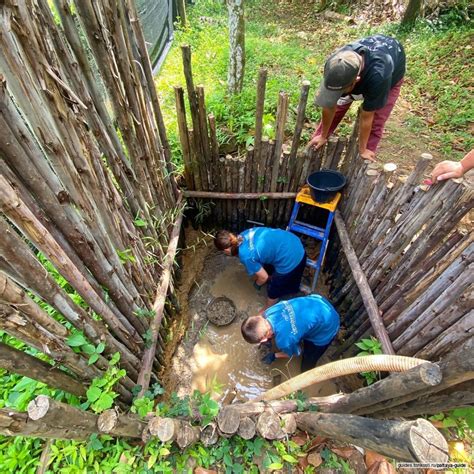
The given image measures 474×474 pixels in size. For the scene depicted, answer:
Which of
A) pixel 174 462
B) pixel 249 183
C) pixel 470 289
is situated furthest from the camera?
pixel 249 183

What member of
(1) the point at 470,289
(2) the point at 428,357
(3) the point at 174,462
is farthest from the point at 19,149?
(2) the point at 428,357

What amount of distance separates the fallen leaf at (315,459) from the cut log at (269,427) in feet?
0.95

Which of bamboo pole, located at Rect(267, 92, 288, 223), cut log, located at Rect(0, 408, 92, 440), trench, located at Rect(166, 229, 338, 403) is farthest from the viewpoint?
trench, located at Rect(166, 229, 338, 403)

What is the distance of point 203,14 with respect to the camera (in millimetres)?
8938

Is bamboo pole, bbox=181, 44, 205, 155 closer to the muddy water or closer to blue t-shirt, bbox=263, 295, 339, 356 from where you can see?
blue t-shirt, bbox=263, 295, 339, 356

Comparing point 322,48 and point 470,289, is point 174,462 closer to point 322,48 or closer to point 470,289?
point 470,289

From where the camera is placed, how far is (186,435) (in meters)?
2.11

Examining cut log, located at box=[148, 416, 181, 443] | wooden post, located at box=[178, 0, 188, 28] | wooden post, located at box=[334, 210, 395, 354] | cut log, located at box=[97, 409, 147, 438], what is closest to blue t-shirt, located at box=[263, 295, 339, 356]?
wooden post, located at box=[334, 210, 395, 354]

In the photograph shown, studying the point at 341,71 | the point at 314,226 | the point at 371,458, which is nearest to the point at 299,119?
the point at 341,71

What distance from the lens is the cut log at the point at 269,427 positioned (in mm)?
2160

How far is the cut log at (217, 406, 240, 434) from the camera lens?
215 cm

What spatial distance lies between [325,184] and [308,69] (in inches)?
153

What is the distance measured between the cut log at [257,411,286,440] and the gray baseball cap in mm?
2898

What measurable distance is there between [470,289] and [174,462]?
2248 mm
